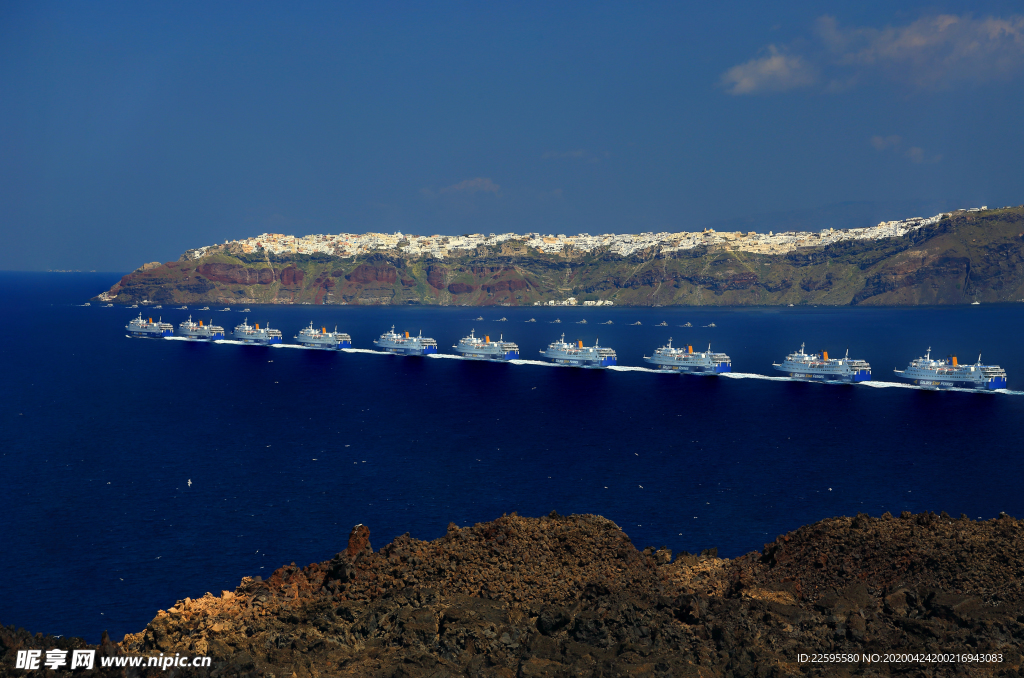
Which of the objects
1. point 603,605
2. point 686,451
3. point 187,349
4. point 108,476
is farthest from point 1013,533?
point 187,349

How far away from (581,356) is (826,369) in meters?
48.8

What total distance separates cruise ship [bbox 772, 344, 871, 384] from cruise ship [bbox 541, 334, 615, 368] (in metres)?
36.7

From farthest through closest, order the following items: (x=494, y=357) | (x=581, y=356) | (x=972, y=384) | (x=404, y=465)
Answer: (x=494, y=357), (x=581, y=356), (x=972, y=384), (x=404, y=465)

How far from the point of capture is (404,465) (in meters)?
78.8

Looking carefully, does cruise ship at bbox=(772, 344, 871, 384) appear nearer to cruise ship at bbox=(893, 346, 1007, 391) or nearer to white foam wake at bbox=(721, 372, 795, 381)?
white foam wake at bbox=(721, 372, 795, 381)

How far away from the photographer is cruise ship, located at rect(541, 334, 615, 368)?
540 feet

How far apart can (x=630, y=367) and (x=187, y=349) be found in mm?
110765

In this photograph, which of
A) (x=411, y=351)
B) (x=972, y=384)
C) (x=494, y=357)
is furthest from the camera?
(x=411, y=351)

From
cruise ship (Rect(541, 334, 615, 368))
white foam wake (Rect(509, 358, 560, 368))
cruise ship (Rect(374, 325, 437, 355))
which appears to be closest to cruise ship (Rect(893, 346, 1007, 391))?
cruise ship (Rect(541, 334, 615, 368))

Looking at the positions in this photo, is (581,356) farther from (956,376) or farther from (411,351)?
(956,376)

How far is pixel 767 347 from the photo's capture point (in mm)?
196000

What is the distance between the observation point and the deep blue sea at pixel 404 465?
54031 mm

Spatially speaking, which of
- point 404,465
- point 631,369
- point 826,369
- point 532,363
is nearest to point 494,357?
point 532,363

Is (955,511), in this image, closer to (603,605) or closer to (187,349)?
(603,605)
